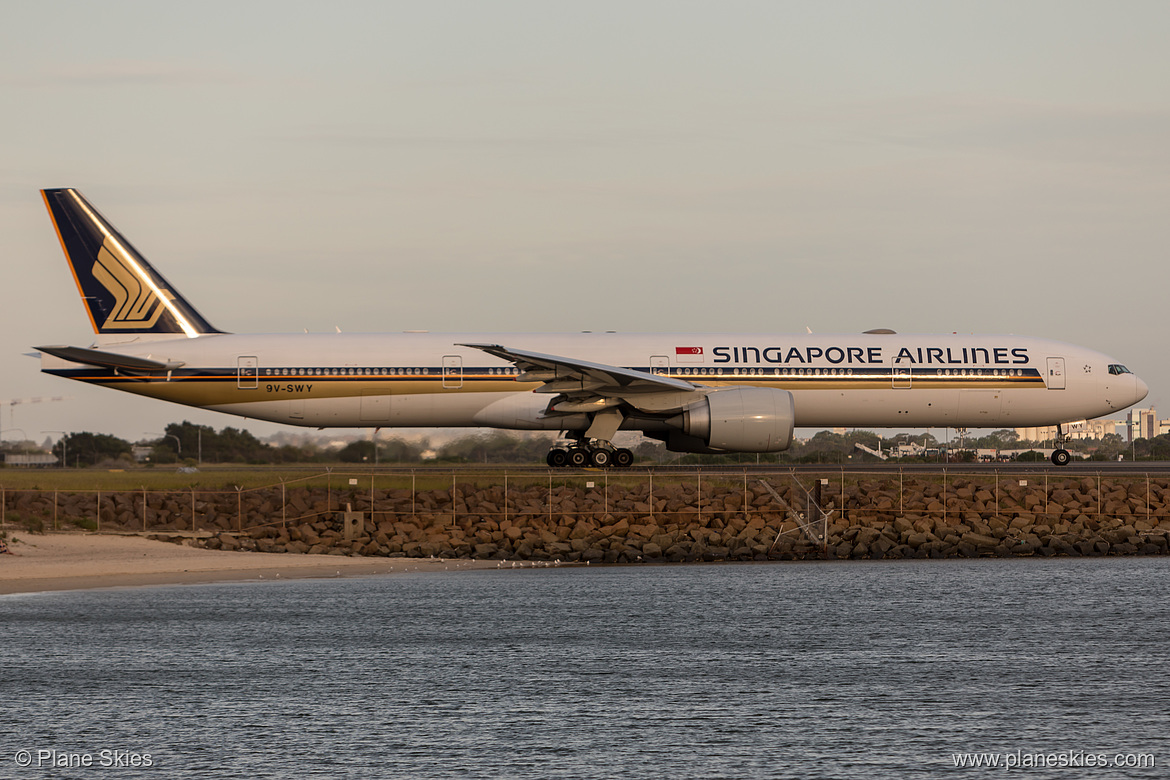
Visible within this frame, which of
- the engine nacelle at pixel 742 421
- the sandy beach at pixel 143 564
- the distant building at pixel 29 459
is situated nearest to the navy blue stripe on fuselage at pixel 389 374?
the engine nacelle at pixel 742 421

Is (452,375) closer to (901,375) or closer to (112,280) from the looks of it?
(112,280)

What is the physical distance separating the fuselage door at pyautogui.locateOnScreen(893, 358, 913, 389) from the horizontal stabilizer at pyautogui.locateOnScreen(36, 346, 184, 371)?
20.1 metres

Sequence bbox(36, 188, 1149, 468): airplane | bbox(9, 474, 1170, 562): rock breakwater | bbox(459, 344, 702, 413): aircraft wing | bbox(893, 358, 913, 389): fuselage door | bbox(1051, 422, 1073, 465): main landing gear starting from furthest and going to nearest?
bbox(1051, 422, 1073, 465): main landing gear < bbox(893, 358, 913, 389): fuselage door < bbox(36, 188, 1149, 468): airplane < bbox(459, 344, 702, 413): aircraft wing < bbox(9, 474, 1170, 562): rock breakwater

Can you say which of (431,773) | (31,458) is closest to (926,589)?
(431,773)

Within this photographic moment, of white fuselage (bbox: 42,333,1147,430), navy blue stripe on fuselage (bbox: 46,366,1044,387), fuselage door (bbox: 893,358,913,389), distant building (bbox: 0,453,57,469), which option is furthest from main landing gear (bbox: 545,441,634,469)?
distant building (bbox: 0,453,57,469)

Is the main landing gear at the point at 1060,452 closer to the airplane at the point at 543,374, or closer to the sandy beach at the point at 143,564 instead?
the airplane at the point at 543,374

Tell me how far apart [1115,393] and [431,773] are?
1250 inches

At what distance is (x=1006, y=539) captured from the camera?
109ft

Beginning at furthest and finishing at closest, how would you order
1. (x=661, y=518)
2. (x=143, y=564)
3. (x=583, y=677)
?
(x=661, y=518) → (x=143, y=564) → (x=583, y=677)

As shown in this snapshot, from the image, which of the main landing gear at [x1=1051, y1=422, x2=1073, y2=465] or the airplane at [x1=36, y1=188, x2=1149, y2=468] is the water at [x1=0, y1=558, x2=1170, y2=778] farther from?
the main landing gear at [x1=1051, y1=422, x2=1073, y2=465]

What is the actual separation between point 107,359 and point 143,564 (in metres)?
7.93

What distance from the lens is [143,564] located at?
28609mm

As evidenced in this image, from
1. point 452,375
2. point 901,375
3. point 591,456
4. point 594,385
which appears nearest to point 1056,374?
point 901,375

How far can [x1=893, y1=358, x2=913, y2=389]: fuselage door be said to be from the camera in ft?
121
